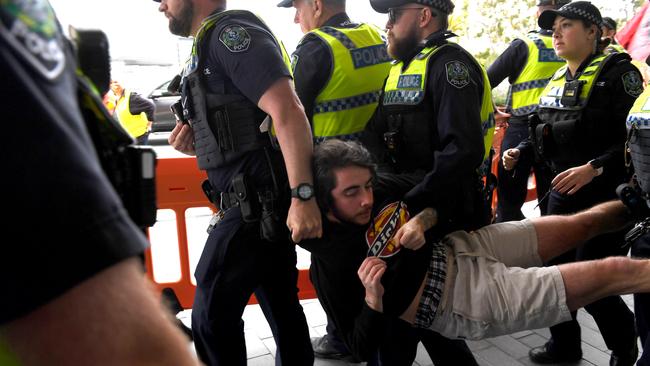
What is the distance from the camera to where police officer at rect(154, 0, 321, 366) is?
72.9 inches

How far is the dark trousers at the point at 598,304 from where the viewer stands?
241 centimetres

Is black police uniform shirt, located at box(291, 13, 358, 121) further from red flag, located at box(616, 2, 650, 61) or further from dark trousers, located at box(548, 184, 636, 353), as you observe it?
red flag, located at box(616, 2, 650, 61)

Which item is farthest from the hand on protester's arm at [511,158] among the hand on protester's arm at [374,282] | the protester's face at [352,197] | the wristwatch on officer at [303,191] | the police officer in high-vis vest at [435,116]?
the wristwatch on officer at [303,191]

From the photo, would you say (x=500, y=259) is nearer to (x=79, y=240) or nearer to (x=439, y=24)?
(x=439, y=24)

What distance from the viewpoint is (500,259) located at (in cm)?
218

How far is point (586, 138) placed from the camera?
2844 millimetres

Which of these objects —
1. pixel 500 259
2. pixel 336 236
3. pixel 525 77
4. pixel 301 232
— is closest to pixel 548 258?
pixel 500 259

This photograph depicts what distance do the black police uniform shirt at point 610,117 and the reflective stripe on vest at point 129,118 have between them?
15.0 feet

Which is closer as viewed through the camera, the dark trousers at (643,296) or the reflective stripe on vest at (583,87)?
the dark trousers at (643,296)

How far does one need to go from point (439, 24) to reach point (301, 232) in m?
1.36

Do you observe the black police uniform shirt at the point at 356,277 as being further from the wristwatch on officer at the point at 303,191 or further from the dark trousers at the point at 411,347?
the wristwatch on officer at the point at 303,191

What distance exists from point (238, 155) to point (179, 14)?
65 centimetres

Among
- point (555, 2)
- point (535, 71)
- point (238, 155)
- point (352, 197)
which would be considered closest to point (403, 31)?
point (352, 197)

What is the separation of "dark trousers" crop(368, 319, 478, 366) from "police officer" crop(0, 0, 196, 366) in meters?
1.65
